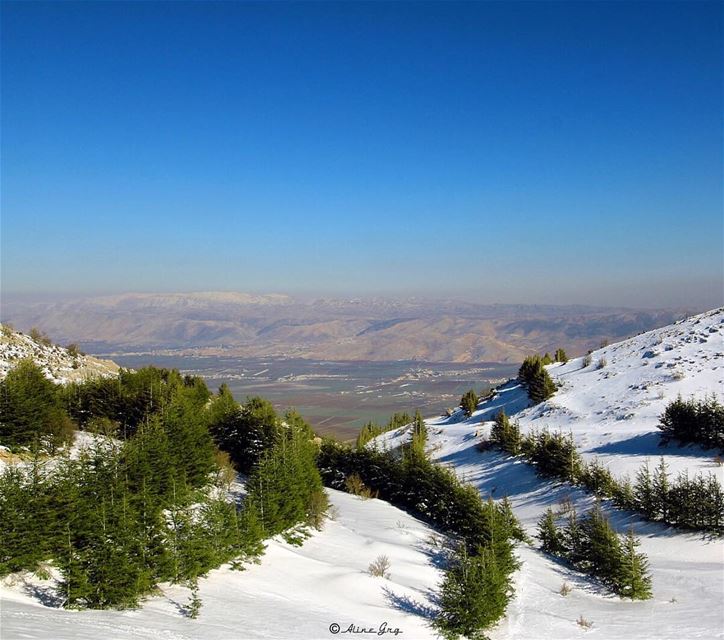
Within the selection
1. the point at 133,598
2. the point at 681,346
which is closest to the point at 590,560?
the point at 133,598

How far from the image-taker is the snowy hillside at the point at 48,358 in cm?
4104

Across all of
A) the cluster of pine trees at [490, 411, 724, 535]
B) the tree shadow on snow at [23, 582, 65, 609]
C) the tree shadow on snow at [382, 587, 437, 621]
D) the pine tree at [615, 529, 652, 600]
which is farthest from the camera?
the cluster of pine trees at [490, 411, 724, 535]

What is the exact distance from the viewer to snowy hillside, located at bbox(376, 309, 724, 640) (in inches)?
596

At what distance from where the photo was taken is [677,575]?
59.3 ft

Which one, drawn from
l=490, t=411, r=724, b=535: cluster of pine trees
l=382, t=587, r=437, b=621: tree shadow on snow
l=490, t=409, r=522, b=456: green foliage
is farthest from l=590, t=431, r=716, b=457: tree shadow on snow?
l=382, t=587, r=437, b=621: tree shadow on snow

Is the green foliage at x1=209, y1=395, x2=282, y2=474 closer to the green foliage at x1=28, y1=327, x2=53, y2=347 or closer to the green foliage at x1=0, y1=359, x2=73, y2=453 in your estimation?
the green foliage at x1=0, y1=359, x2=73, y2=453

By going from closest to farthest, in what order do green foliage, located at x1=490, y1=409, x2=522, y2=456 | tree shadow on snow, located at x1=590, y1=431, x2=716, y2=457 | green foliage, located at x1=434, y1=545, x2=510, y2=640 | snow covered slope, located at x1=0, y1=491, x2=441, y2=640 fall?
snow covered slope, located at x1=0, y1=491, x2=441, y2=640
green foliage, located at x1=434, y1=545, x2=510, y2=640
tree shadow on snow, located at x1=590, y1=431, x2=716, y2=457
green foliage, located at x1=490, y1=409, x2=522, y2=456

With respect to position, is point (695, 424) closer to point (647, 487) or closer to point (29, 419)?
point (647, 487)

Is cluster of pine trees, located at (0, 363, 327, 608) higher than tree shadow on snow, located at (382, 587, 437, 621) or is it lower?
higher

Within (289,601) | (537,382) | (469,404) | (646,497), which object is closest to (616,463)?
(646,497)

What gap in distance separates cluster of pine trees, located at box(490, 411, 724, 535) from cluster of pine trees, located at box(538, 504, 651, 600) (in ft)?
8.59

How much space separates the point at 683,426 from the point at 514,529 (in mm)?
12249

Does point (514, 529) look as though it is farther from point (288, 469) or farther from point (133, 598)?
point (133, 598)

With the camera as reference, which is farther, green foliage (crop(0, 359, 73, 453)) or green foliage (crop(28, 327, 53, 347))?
green foliage (crop(28, 327, 53, 347))
